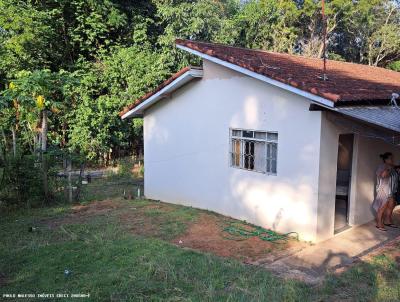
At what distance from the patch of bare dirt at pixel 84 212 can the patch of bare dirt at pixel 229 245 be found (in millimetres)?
2783

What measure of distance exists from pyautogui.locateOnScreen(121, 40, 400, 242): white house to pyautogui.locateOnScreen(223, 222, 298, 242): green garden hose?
7.7 inches

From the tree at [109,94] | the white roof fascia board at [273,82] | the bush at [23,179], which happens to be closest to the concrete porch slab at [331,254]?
the white roof fascia board at [273,82]

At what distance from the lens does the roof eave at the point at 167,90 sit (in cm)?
972

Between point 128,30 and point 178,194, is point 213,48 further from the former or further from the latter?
point 128,30

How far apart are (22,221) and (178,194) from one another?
409 cm

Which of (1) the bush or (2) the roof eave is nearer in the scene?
(2) the roof eave

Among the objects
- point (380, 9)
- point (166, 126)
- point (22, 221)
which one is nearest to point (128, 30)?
point (166, 126)

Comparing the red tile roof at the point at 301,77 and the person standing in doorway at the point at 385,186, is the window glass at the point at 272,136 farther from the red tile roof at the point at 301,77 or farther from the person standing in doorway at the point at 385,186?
the person standing in doorway at the point at 385,186

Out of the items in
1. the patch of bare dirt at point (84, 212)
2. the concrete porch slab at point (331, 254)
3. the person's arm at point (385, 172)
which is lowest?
the patch of bare dirt at point (84, 212)

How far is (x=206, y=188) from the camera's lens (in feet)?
33.2

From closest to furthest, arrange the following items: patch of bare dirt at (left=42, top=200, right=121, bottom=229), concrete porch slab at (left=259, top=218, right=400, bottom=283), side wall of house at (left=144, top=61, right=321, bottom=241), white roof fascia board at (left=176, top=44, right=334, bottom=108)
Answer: concrete porch slab at (left=259, top=218, right=400, bottom=283) < white roof fascia board at (left=176, top=44, right=334, bottom=108) < side wall of house at (left=144, top=61, right=321, bottom=241) < patch of bare dirt at (left=42, top=200, right=121, bottom=229)

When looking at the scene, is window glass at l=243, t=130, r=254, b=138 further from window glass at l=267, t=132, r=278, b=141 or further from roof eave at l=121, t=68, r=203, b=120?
roof eave at l=121, t=68, r=203, b=120

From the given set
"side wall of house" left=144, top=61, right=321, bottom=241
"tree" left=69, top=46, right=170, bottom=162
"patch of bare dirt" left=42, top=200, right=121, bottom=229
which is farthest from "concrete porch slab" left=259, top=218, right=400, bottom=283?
"tree" left=69, top=46, right=170, bottom=162

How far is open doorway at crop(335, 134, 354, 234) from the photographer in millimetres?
8508
